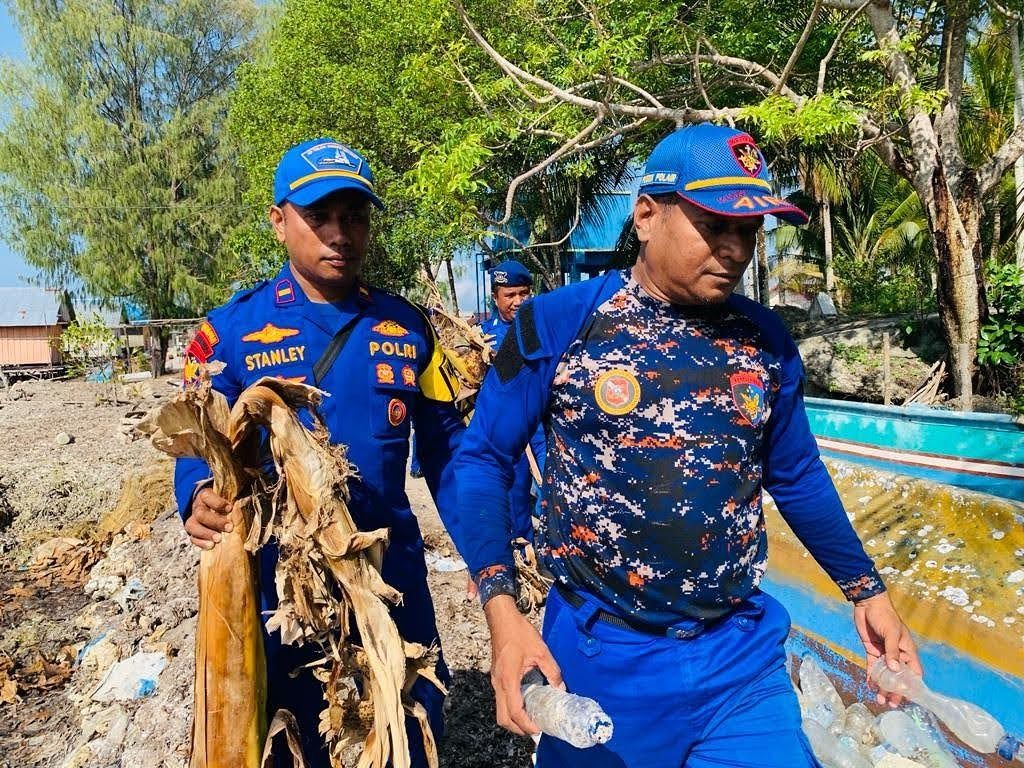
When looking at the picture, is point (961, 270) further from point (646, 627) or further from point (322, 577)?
point (322, 577)

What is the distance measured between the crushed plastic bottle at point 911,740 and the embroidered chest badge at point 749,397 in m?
A: 1.93

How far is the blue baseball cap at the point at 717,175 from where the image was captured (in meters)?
1.69

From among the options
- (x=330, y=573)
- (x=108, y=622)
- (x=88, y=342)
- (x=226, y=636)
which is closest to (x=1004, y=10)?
(x=330, y=573)

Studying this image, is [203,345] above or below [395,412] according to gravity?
above

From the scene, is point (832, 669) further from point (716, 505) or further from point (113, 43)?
point (113, 43)

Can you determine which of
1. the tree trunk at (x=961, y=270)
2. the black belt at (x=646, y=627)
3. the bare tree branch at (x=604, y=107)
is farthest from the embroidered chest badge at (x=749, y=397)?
the tree trunk at (x=961, y=270)

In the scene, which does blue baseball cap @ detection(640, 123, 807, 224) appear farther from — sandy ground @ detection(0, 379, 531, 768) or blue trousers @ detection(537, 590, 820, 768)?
sandy ground @ detection(0, 379, 531, 768)

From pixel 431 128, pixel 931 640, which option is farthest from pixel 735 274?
pixel 431 128

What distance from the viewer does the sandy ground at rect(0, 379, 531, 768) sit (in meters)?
3.58

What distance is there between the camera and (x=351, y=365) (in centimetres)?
229

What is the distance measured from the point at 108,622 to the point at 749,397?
486cm

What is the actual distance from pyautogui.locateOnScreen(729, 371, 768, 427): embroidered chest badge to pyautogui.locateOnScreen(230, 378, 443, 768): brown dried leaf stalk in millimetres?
861

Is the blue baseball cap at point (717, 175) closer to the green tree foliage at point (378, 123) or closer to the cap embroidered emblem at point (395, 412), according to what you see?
the cap embroidered emblem at point (395, 412)

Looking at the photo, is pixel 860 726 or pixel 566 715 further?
pixel 860 726
